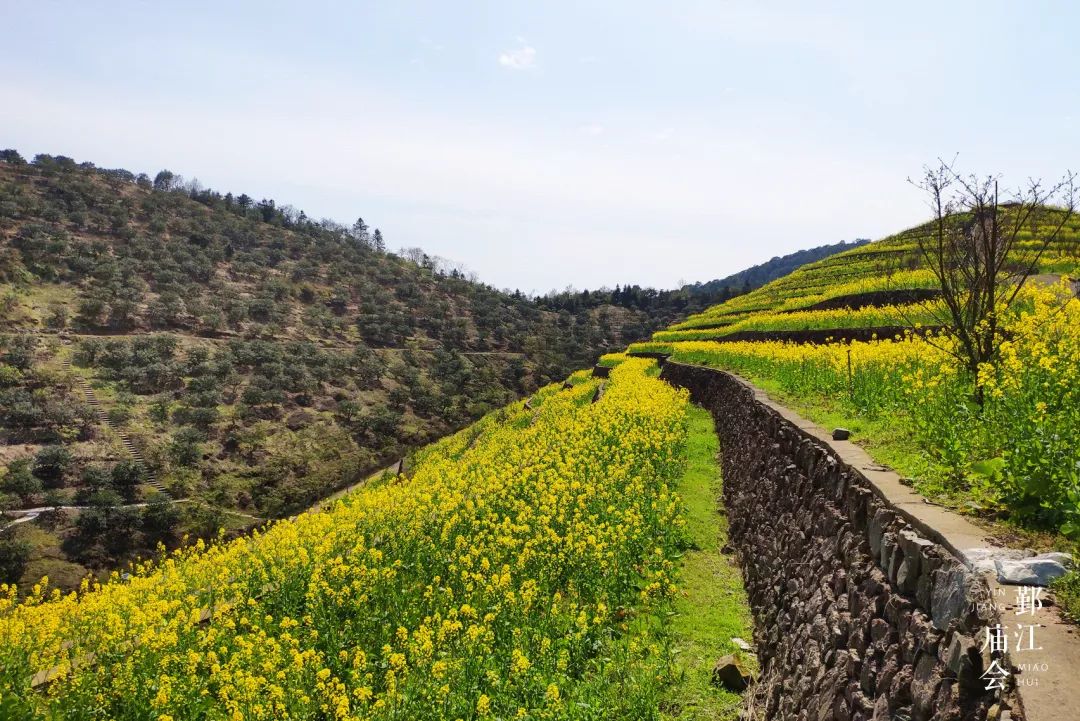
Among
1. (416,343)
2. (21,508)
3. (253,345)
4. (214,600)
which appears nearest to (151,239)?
(253,345)

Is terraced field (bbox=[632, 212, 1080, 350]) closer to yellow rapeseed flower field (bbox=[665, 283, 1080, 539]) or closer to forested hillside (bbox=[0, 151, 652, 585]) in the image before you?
yellow rapeseed flower field (bbox=[665, 283, 1080, 539])

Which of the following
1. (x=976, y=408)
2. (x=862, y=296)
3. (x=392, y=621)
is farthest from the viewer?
(x=862, y=296)

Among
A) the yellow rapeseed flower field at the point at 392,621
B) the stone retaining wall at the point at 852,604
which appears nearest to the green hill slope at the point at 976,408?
the stone retaining wall at the point at 852,604

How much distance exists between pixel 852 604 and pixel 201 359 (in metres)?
60.5

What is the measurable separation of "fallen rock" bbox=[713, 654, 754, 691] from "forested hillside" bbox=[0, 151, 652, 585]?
34710mm

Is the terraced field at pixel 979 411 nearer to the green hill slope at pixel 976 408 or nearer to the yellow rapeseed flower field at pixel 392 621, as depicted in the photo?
the green hill slope at pixel 976 408

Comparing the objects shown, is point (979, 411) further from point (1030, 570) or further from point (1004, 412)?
point (1030, 570)

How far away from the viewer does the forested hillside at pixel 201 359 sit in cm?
3775

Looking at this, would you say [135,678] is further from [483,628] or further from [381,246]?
[381,246]

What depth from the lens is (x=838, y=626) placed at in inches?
198

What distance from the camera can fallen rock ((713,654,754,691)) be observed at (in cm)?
623

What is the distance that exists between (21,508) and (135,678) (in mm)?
37926

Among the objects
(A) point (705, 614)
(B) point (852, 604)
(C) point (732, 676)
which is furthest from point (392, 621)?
(B) point (852, 604)

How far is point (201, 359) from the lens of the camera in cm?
5575
